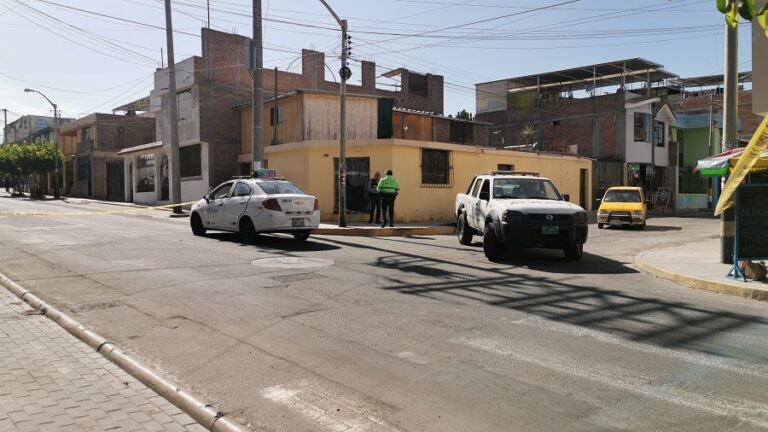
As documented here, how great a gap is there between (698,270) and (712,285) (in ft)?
4.29

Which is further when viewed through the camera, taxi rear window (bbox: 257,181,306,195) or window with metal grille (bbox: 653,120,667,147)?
window with metal grille (bbox: 653,120,667,147)

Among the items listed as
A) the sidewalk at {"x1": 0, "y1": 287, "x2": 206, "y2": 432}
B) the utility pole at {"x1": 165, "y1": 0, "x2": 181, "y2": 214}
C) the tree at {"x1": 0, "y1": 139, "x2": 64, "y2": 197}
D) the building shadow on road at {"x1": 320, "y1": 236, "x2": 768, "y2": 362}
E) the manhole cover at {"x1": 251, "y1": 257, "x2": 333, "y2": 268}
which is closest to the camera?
the sidewalk at {"x1": 0, "y1": 287, "x2": 206, "y2": 432}

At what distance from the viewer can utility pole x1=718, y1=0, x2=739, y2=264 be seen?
35.4 feet

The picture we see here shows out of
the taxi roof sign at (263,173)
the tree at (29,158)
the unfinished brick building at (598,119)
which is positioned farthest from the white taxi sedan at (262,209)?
the tree at (29,158)

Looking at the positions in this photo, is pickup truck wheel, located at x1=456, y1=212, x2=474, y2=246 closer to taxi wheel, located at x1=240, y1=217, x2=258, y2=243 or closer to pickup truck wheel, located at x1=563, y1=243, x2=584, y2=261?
pickup truck wheel, located at x1=563, y1=243, x2=584, y2=261

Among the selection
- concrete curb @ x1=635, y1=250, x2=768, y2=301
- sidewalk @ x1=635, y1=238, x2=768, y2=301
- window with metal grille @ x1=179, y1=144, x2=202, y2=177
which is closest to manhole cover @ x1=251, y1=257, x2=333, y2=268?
concrete curb @ x1=635, y1=250, x2=768, y2=301

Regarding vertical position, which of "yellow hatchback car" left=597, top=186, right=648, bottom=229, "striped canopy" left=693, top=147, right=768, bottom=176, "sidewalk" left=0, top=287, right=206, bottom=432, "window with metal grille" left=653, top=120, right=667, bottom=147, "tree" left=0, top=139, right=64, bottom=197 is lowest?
"sidewalk" left=0, top=287, right=206, bottom=432

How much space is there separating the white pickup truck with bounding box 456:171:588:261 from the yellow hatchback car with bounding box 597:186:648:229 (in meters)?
10.4

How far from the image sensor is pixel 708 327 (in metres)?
6.42

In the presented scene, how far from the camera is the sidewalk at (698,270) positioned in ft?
28.1

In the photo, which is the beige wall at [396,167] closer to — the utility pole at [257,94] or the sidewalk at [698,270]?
the utility pole at [257,94]

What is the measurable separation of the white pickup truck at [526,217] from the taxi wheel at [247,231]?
18.0 ft

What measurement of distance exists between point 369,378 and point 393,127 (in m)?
24.8

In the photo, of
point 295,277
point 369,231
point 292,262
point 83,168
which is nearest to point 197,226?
point 369,231
